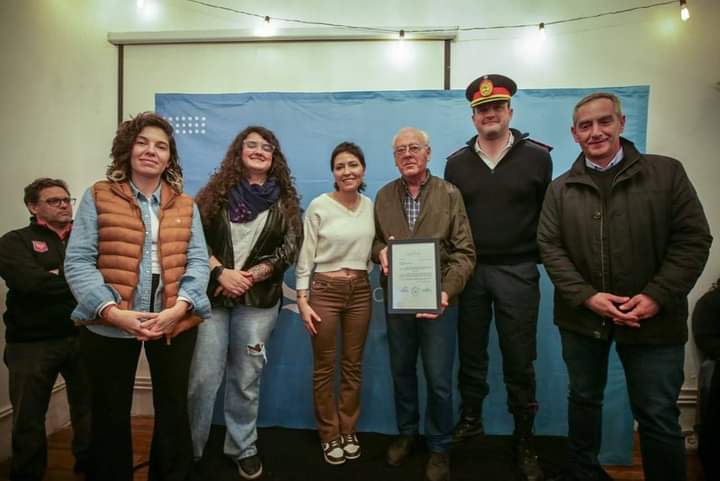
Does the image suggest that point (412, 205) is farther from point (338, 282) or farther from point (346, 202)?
point (338, 282)

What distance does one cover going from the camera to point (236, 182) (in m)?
2.12

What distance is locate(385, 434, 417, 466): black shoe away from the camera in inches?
88.0

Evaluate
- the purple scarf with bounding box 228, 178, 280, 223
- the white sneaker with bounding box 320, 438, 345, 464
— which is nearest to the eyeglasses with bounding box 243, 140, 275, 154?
the purple scarf with bounding box 228, 178, 280, 223

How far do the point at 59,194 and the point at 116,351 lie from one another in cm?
105

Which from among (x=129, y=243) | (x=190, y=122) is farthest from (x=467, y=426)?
(x=190, y=122)

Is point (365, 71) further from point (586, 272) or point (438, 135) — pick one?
point (586, 272)

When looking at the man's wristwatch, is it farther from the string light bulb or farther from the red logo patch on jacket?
the string light bulb

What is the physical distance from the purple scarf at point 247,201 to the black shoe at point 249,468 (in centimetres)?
126

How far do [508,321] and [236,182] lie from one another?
5.06 feet

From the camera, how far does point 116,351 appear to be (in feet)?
5.32

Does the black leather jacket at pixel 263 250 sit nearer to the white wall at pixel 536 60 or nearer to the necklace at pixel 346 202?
the necklace at pixel 346 202

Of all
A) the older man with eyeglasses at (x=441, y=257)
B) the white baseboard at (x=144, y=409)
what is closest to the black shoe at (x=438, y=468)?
the older man with eyeglasses at (x=441, y=257)

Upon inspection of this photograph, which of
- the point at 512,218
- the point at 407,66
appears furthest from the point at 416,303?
the point at 407,66

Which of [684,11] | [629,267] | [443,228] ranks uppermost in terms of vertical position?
[684,11]
